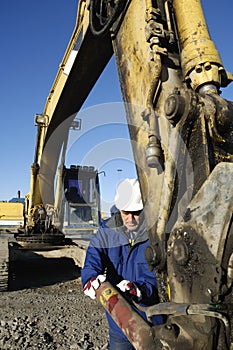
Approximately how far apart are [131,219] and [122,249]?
0.72 feet

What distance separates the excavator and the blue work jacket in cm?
46

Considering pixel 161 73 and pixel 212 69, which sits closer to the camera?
pixel 212 69

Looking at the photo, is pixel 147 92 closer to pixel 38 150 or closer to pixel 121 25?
pixel 121 25

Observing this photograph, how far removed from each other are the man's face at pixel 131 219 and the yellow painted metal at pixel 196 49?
955mm

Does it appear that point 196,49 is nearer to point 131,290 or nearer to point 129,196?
point 129,196

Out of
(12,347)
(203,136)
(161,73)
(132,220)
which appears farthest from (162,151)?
(12,347)

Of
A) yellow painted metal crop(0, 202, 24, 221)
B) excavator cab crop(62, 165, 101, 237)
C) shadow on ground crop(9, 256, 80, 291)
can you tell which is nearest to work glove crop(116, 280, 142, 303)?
shadow on ground crop(9, 256, 80, 291)

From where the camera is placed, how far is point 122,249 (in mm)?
2193

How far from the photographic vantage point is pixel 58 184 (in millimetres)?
7914

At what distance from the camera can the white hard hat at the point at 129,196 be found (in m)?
2.11

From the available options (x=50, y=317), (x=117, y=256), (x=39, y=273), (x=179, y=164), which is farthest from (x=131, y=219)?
(x=39, y=273)

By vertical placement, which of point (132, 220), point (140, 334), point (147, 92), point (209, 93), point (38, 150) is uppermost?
point (38, 150)

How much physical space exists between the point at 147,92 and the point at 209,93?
367mm

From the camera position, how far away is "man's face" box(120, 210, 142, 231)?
2150 millimetres
